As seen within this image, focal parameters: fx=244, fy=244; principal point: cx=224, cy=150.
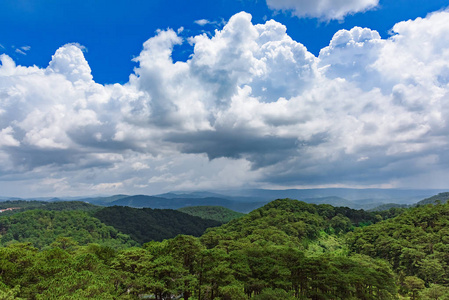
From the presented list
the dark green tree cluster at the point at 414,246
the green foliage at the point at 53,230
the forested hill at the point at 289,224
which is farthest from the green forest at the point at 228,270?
the green foliage at the point at 53,230

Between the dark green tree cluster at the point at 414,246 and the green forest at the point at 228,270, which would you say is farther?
the dark green tree cluster at the point at 414,246

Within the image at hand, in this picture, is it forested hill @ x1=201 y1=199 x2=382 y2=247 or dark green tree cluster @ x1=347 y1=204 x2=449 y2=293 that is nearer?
dark green tree cluster @ x1=347 y1=204 x2=449 y2=293

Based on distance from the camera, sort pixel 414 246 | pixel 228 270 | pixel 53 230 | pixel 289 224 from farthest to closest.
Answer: pixel 53 230 → pixel 289 224 → pixel 414 246 → pixel 228 270

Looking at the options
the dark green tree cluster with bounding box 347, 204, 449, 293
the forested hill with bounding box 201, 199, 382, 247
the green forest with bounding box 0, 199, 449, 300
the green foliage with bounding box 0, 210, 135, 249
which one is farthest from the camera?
the green foliage with bounding box 0, 210, 135, 249

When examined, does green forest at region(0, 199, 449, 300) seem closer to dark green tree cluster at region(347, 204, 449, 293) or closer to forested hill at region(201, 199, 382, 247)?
dark green tree cluster at region(347, 204, 449, 293)

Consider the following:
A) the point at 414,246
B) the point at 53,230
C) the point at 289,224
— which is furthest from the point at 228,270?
the point at 53,230

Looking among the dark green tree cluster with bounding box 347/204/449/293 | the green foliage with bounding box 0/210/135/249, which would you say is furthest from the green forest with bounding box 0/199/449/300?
the green foliage with bounding box 0/210/135/249

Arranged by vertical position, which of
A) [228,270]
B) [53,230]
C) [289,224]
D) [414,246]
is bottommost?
[53,230]

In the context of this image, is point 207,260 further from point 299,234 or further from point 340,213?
point 340,213

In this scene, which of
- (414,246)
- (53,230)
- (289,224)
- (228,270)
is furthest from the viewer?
(53,230)

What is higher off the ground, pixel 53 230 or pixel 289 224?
pixel 289 224

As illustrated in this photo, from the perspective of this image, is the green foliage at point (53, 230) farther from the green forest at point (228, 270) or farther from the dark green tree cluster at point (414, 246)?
the dark green tree cluster at point (414, 246)

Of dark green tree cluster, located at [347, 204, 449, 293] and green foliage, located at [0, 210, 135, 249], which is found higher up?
dark green tree cluster, located at [347, 204, 449, 293]

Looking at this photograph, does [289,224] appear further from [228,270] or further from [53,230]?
[53,230]
